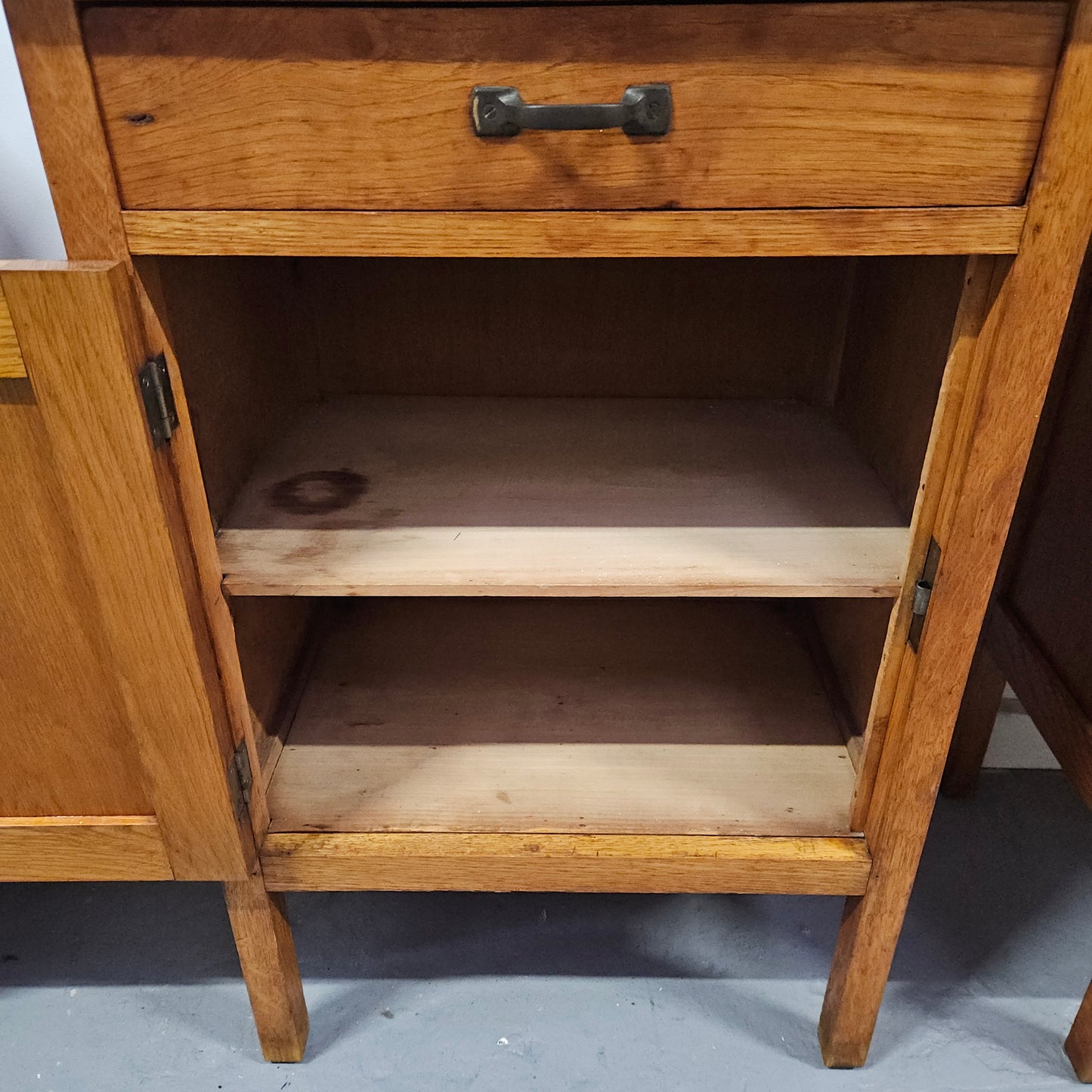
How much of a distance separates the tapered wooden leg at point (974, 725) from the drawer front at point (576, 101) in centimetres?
73

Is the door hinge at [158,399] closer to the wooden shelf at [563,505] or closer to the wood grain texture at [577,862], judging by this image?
the wooden shelf at [563,505]

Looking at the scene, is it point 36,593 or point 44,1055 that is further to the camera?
point 44,1055

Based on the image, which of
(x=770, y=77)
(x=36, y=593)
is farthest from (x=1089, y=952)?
(x=36, y=593)

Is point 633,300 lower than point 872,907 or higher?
higher

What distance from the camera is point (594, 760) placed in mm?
896

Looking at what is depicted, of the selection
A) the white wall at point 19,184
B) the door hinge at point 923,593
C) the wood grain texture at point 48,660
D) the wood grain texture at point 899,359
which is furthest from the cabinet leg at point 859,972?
the white wall at point 19,184

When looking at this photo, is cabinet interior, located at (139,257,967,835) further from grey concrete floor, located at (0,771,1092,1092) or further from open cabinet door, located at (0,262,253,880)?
grey concrete floor, located at (0,771,1092,1092)

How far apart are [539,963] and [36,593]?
70cm

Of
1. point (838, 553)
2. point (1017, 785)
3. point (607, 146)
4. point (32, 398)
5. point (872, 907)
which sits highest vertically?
point (607, 146)

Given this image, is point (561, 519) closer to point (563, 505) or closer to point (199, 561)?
point (563, 505)

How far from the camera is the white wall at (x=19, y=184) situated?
91 centimetres

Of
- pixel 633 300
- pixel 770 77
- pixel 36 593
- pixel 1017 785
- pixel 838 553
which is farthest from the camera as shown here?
pixel 1017 785

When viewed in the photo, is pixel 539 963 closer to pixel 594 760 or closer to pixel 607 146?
pixel 594 760

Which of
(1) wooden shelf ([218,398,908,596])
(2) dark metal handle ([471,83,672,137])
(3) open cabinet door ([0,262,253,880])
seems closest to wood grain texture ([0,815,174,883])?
(3) open cabinet door ([0,262,253,880])
